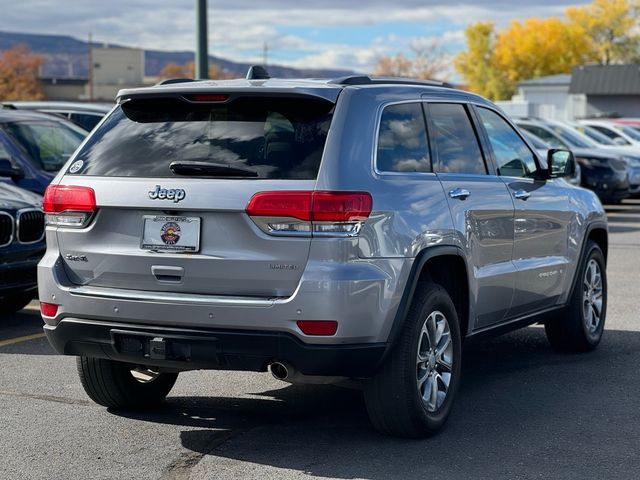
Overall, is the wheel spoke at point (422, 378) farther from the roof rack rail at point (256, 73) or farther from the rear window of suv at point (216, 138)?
the roof rack rail at point (256, 73)

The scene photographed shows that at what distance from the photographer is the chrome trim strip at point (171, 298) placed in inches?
214

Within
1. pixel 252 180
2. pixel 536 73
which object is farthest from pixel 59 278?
pixel 536 73

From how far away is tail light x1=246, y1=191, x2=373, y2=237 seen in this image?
5.40 metres

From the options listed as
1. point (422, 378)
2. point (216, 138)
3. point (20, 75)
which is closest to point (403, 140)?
point (216, 138)

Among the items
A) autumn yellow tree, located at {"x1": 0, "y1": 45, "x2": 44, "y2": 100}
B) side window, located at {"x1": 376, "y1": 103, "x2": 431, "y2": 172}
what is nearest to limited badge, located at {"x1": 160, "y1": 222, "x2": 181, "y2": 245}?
side window, located at {"x1": 376, "y1": 103, "x2": 431, "y2": 172}

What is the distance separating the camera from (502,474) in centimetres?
545

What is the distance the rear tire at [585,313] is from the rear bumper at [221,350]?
3049 mm

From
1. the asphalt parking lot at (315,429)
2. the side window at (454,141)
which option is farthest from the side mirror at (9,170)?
the side window at (454,141)

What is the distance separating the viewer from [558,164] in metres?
8.01

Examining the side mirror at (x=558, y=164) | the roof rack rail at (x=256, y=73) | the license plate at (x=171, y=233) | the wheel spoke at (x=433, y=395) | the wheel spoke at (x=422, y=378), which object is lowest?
the wheel spoke at (x=433, y=395)

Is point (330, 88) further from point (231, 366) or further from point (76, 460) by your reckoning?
point (76, 460)

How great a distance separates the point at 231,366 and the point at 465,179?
1.92m

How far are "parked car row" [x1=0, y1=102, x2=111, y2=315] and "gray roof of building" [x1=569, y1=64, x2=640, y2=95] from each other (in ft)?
256

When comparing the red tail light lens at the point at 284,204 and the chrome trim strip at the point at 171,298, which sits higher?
the red tail light lens at the point at 284,204
